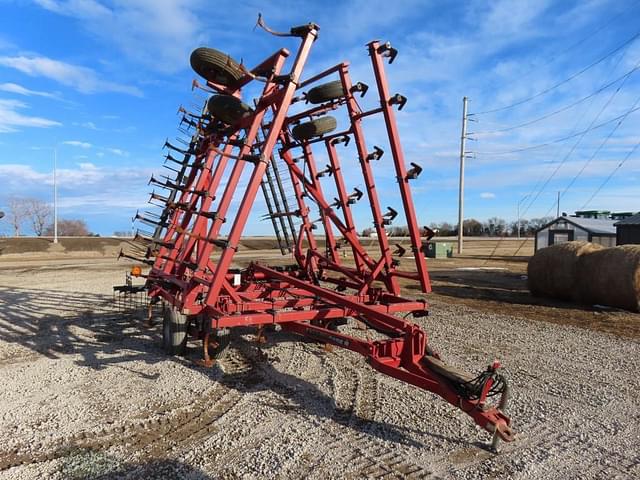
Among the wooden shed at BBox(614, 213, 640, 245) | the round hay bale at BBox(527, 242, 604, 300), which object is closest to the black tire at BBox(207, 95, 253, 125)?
the round hay bale at BBox(527, 242, 604, 300)

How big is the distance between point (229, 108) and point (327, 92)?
169 cm

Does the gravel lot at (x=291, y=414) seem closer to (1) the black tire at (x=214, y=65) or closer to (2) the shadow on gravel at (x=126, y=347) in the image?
(2) the shadow on gravel at (x=126, y=347)

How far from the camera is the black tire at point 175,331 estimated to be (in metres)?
6.38

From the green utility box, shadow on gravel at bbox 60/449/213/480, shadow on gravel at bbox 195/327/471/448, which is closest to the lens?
shadow on gravel at bbox 60/449/213/480

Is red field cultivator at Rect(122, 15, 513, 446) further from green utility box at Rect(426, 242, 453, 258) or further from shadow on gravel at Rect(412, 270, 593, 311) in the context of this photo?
green utility box at Rect(426, 242, 453, 258)

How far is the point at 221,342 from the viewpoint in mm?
6227

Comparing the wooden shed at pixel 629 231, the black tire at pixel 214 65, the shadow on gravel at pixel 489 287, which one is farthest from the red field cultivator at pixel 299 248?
the wooden shed at pixel 629 231

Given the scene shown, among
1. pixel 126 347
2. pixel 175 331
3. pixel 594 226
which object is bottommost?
pixel 126 347

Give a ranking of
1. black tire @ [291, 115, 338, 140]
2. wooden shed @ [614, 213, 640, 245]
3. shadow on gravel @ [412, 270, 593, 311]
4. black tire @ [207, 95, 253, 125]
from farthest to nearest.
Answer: wooden shed @ [614, 213, 640, 245]
shadow on gravel @ [412, 270, 593, 311]
black tire @ [291, 115, 338, 140]
black tire @ [207, 95, 253, 125]

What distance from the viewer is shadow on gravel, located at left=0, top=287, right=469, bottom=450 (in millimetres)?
4738

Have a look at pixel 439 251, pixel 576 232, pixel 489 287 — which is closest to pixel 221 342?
pixel 489 287

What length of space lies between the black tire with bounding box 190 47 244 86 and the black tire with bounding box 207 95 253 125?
45cm

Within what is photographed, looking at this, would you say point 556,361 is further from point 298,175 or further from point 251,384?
point 298,175

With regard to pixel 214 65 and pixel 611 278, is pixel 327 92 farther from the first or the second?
pixel 611 278
